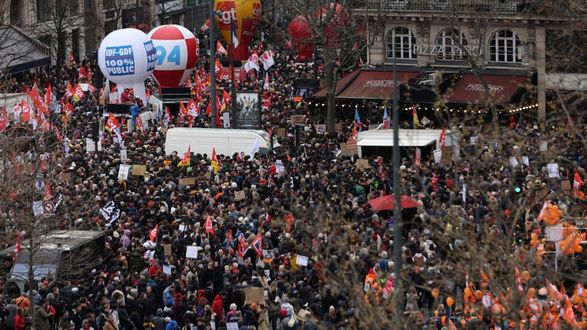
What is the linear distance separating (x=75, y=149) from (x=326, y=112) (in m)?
13.0

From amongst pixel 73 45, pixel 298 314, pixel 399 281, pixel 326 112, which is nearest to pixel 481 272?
pixel 399 281

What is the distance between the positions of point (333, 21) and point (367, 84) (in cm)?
382

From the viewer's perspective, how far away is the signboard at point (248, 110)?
5044cm

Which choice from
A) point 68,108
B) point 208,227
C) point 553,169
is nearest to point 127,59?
point 68,108

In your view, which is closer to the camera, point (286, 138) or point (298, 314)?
point (298, 314)

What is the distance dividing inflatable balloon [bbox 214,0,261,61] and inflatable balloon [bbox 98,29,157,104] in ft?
24.1

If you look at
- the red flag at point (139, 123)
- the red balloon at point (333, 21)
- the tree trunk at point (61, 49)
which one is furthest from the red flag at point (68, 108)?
the tree trunk at point (61, 49)

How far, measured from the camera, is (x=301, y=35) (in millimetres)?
66062

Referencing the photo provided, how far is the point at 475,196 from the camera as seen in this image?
115ft

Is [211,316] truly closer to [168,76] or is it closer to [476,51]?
[476,51]

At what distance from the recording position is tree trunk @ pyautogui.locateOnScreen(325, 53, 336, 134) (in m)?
55.3

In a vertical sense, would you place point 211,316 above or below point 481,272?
below

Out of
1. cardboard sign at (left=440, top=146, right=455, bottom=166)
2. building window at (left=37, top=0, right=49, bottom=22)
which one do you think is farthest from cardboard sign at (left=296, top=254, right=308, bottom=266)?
building window at (left=37, top=0, right=49, bottom=22)

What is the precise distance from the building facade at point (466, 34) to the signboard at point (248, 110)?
24.7ft
